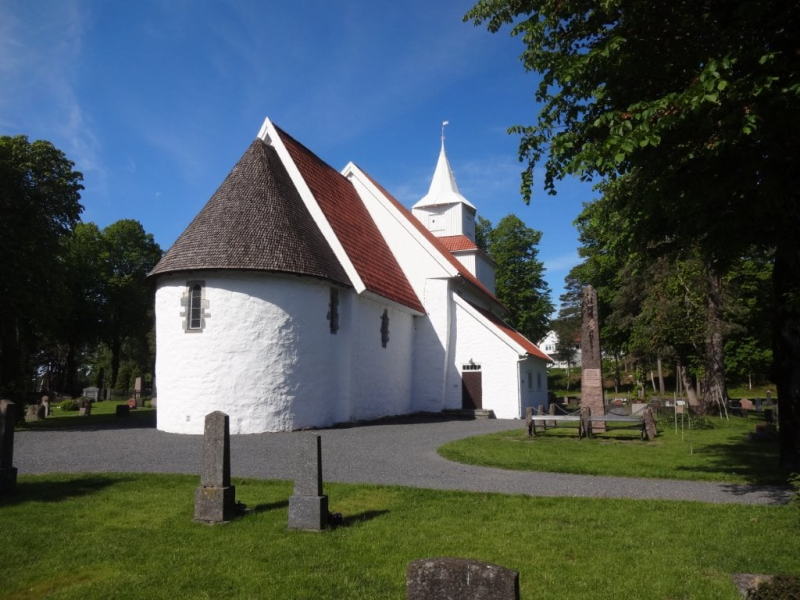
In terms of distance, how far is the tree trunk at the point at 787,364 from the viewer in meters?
9.82

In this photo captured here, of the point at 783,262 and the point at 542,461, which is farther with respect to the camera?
the point at 542,461

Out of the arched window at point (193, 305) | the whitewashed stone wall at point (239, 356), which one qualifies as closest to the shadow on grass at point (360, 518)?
the whitewashed stone wall at point (239, 356)

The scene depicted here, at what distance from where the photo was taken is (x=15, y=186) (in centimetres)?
2081

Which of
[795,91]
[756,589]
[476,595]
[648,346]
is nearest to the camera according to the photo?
[476,595]

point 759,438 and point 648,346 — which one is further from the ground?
point 648,346

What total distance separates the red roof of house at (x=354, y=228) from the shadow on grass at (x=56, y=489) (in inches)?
466

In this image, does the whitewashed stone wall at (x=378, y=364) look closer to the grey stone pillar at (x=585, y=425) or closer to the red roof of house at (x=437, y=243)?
the red roof of house at (x=437, y=243)

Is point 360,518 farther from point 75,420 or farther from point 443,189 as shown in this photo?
point 443,189

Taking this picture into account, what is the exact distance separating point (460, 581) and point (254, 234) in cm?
1626

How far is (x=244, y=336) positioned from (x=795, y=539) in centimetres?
1443

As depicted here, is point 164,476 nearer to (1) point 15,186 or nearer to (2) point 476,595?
(2) point 476,595

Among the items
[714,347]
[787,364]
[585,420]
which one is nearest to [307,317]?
[585,420]

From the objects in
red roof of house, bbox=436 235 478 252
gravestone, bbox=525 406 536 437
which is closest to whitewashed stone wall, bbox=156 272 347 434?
gravestone, bbox=525 406 536 437

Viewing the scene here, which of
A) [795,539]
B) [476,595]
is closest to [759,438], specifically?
[795,539]
